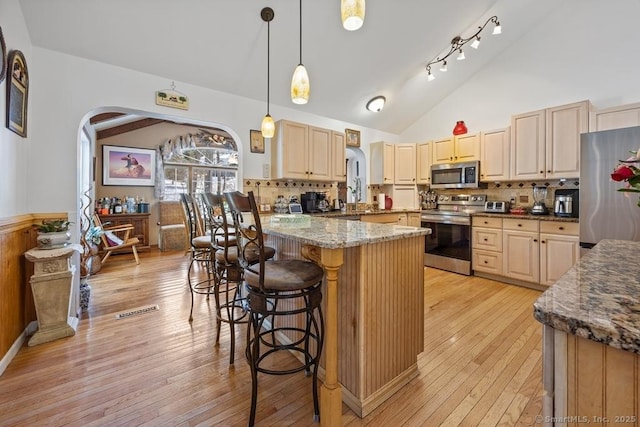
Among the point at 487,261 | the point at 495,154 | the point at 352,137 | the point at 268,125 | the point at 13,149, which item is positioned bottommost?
the point at 487,261

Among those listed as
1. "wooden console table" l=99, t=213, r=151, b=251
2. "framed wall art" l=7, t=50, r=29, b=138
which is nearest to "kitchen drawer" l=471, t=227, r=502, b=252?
"framed wall art" l=7, t=50, r=29, b=138

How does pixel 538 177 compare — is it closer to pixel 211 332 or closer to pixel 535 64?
pixel 535 64

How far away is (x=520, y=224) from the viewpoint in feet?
11.2

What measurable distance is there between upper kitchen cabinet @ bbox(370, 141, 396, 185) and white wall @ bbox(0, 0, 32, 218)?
4367 mm

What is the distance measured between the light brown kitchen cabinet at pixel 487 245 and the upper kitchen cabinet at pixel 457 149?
40.6 inches

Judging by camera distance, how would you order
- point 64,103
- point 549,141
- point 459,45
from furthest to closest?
1. point 459,45
2. point 549,141
3. point 64,103

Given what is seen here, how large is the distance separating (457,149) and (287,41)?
2960 millimetres

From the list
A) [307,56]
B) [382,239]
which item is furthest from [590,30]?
[382,239]

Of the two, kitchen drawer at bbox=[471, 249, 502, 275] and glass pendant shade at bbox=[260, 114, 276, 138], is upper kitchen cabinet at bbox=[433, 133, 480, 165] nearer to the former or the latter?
kitchen drawer at bbox=[471, 249, 502, 275]

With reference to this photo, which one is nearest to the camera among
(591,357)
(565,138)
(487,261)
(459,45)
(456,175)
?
(591,357)

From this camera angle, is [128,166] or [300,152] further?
[128,166]

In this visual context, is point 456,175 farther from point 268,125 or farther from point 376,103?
point 268,125

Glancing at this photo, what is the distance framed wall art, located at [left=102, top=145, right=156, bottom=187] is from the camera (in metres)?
5.59

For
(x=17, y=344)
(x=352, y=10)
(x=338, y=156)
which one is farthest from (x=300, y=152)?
(x=17, y=344)
